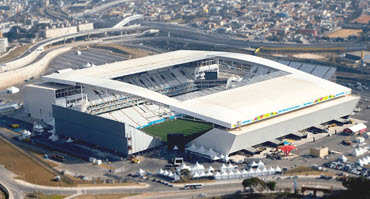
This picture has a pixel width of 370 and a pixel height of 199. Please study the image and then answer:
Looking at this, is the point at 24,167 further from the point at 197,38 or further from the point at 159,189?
the point at 197,38

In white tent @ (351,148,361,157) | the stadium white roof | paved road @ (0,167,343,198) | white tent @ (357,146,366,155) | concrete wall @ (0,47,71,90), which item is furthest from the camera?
concrete wall @ (0,47,71,90)

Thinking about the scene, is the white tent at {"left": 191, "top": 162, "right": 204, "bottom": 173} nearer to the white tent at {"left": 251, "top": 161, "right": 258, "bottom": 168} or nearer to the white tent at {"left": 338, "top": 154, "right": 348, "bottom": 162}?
the white tent at {"left": 251, "top": 161, "right": 258, "bottom": 168}

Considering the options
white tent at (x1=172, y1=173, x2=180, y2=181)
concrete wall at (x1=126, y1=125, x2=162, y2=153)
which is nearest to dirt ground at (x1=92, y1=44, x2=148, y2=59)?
concrete wall at (x1=126, y1=125, x2=162, y2=153)

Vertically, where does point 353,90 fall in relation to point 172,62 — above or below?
below

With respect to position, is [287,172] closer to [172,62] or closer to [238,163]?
[238,163]

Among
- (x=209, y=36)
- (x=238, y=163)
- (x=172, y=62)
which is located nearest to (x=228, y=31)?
(x=209, y=36)

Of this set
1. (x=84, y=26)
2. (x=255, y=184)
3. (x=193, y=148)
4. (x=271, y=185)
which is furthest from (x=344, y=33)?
(x=255, y=184)

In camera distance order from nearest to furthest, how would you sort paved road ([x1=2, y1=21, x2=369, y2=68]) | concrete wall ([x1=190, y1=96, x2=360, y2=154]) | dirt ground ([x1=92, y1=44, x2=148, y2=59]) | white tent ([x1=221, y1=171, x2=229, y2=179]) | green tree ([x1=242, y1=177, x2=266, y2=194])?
green tree ([x1=242, y1=177, x2=266, y2=194]) < white tent ([x1=221, y1=171, x2=229, y2=179]) < concrete wall ([x1=190, y1=96, x2=360, y2=154]) < paved road ([x1=2, y1=21, x2=369, y2=68]) < dirt ground ([x1=92, y1=44, x2=148, y2=59])
